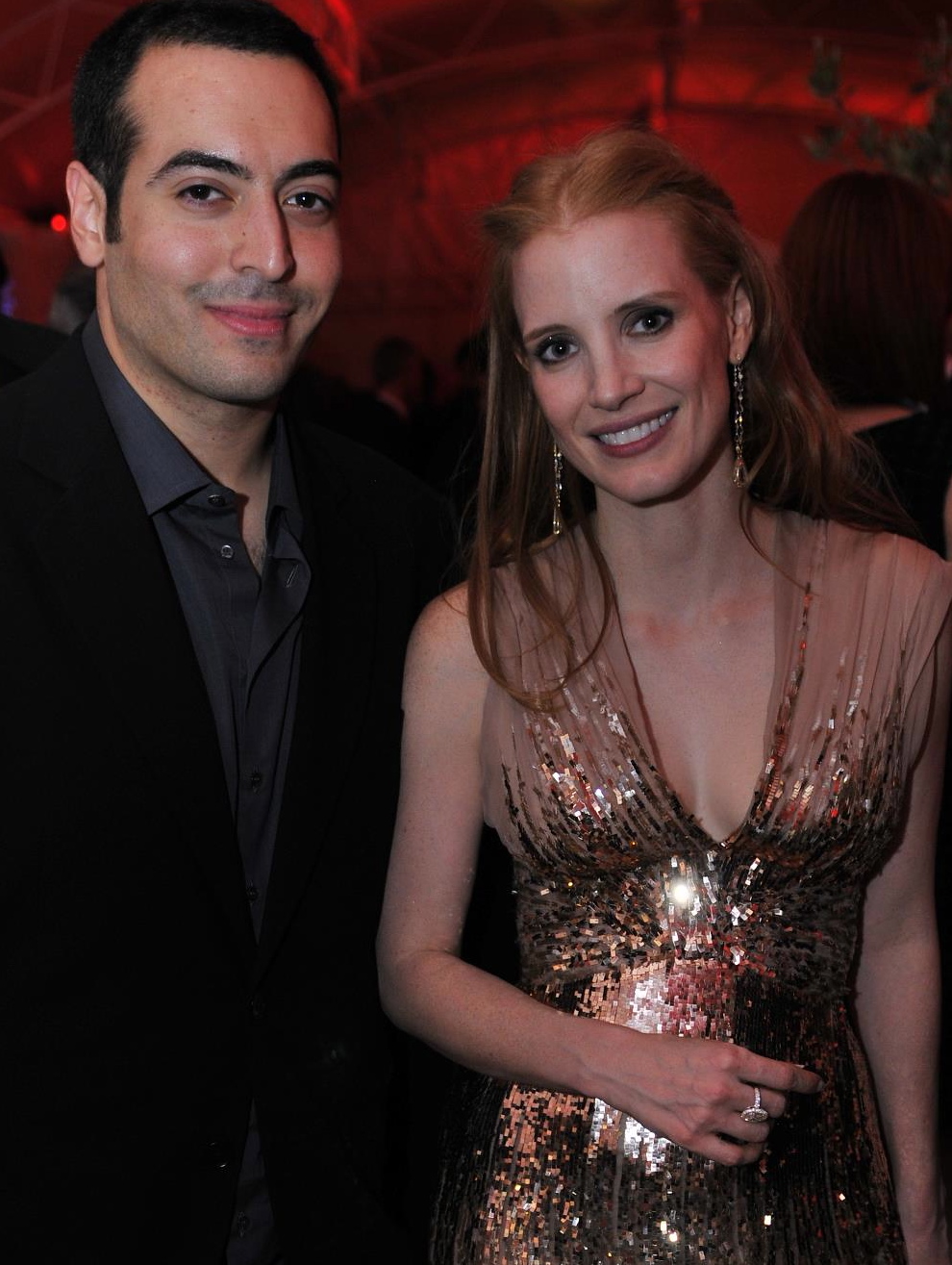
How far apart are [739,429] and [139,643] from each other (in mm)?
910

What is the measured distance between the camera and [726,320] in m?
2.08

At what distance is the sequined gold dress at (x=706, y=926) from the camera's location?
1838 mm

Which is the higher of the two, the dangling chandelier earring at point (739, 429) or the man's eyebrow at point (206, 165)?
the man's eyebrow at point (206, 165)

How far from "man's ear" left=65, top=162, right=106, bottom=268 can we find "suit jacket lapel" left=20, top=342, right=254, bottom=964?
339mm

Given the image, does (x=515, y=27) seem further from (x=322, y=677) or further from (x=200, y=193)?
(x=322, y=677)

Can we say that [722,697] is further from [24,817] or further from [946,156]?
[946,156]

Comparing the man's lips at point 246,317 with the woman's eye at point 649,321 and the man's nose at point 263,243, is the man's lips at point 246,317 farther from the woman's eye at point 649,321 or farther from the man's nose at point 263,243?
the woman's eye at point 649,321

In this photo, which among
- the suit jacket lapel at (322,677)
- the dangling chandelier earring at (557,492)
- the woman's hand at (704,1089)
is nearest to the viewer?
the woman's hand at (704,1089)

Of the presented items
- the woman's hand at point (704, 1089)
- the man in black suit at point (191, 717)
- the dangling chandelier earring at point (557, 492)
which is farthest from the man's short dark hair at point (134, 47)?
the woman's hand at point (704, 1089)

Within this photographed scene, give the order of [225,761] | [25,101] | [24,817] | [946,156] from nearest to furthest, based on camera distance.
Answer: [24,817]
[225,761]
[946,156]
[25,101]

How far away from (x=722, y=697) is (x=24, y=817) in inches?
37.2

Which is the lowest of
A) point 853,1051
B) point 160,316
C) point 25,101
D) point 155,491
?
point 853,1051

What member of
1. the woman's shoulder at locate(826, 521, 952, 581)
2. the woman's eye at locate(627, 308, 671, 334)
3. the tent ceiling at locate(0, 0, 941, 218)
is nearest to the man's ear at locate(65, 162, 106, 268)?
the woman's eye at locate(627, 308, 671, 334)

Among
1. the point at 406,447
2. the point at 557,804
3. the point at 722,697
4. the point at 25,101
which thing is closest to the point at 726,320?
the point at 722,697
